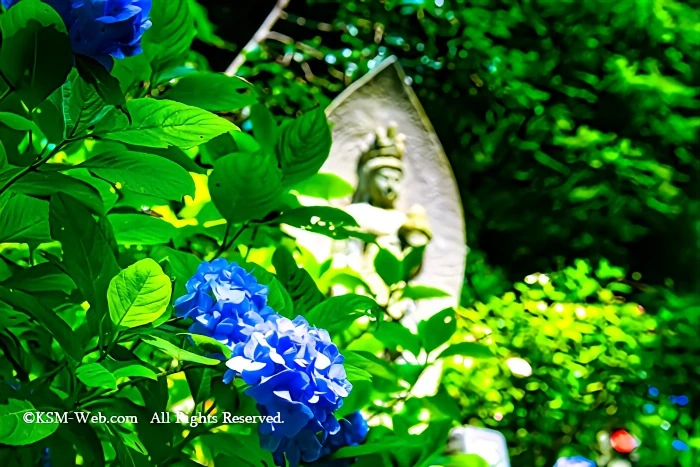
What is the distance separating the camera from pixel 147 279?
0.27m

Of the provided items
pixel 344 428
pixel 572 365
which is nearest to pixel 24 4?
pixel 344 428

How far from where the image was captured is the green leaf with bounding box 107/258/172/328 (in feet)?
0.88

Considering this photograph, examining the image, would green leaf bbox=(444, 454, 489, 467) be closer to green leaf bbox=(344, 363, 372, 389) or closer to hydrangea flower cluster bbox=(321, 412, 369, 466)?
hydrangea flower cluster bbox=(321, 412, 369, 466)

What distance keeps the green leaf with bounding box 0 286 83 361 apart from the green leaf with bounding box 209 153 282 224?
0.48 feet

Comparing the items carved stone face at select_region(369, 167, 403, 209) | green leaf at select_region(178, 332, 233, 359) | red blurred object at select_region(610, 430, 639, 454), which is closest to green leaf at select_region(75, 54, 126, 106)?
green leaf at select_region(178, 332, 233, 359)

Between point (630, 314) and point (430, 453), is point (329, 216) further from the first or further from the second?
point (630, 314)

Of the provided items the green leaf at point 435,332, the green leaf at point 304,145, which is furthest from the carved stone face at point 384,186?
the green leaf at point 304,145

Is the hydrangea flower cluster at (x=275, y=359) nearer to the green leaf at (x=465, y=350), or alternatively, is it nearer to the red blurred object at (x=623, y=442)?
the green leaf at (x=465, y=350)

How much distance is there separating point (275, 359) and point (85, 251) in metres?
0.10

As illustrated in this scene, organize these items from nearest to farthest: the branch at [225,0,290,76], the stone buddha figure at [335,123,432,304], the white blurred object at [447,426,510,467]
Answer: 1. the white blurred object at [447,426,510,467]
2. the stone buddha figure at [335,123,432,304]
3. the branch at [225,0,290,76]

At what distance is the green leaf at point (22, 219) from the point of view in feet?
1.09

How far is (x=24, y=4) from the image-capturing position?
26 centimetres

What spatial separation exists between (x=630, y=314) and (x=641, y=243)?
498 millimetres

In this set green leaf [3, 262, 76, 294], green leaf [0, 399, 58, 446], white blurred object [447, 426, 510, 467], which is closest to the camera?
green leaf [0, 399, 58, 446]
